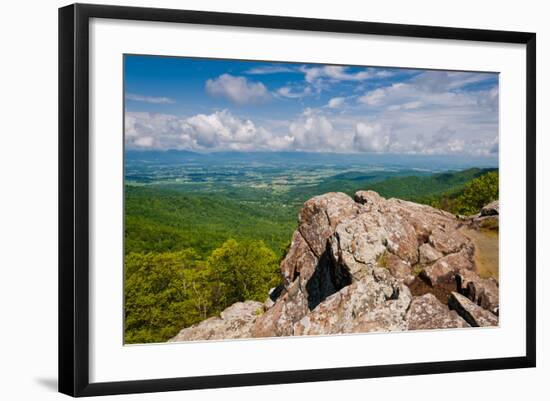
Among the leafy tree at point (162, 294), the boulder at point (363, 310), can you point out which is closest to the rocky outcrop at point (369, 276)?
the boulder at point (363, 310)

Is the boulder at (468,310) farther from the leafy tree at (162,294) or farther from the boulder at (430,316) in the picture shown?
the leafy tree at (162,294)

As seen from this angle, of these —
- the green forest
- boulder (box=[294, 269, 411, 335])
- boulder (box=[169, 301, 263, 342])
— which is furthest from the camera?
boulder (box=[294, 269, 411, 335])

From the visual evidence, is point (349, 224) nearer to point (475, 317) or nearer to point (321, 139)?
point (321, 139)

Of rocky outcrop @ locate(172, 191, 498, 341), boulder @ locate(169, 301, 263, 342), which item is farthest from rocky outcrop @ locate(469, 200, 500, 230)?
boulder @ locate(169, 301, 263, 342)

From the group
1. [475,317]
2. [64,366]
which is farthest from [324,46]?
[64,366]

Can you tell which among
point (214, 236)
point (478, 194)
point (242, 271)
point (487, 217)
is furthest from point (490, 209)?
Result: point (214, 236)

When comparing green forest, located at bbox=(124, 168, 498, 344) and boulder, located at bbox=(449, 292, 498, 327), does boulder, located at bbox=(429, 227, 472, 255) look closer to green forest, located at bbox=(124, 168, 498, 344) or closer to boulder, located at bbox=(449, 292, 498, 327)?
green forest, located at bbox=(124, 168, 498, 344)
